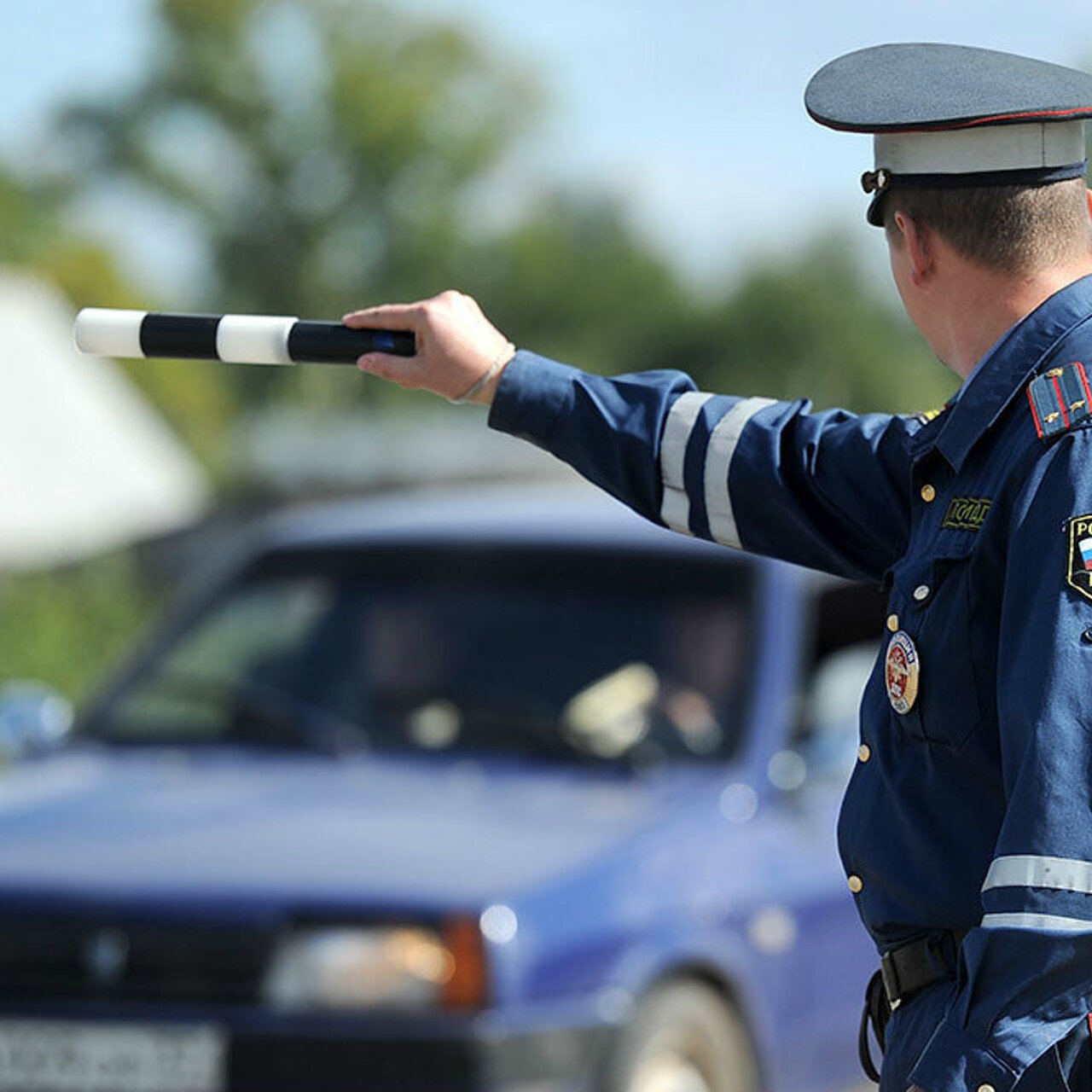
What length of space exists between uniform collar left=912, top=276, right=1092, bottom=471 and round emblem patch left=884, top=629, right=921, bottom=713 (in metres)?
0.20

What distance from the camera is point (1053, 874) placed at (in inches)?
90.6

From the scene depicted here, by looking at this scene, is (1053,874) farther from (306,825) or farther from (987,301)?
(306,825)

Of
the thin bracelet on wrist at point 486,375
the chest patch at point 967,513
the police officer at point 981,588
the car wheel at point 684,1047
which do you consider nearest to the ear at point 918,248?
the police officer at point 981,588

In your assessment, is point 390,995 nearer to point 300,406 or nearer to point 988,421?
point 988,421

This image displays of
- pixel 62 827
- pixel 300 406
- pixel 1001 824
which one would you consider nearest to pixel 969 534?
pixel 1001 824

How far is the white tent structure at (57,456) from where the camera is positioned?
36.2m

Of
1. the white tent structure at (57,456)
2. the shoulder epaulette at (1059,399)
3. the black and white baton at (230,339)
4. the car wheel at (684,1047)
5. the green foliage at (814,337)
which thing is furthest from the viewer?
the green foliage at (814,337)

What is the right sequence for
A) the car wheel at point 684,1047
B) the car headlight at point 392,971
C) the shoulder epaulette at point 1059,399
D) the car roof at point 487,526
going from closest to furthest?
the shoulder epaulette at point 1059,399 → the car headlight at point 392,971 → the car wheel at point 684,1047 → the car roof at point 487,526

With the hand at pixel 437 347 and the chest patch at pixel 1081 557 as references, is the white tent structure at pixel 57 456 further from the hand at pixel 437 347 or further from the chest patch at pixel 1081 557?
the chest patch at pixel 1081 557

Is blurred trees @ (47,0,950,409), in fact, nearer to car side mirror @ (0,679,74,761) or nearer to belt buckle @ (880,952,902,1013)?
car side mirror @ (0,679,74,761)

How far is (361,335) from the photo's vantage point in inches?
118

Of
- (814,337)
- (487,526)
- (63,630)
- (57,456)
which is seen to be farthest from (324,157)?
(487,526)

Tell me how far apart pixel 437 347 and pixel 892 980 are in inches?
37.2

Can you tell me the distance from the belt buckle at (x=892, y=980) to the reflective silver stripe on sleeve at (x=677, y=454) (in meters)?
0.66
